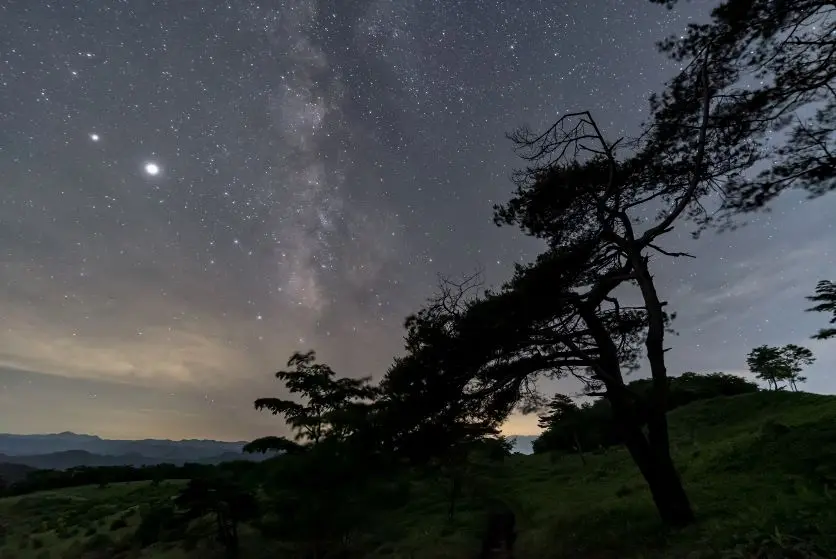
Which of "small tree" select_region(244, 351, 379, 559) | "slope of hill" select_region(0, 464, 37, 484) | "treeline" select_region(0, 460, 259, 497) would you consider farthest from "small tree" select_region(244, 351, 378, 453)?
"slope of hill" select_region(0, 464, 37, 484)

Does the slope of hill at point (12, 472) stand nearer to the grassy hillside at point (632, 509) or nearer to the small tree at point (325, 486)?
the grassy hillside at point (632, 509)

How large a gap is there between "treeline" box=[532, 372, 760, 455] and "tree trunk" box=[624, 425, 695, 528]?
2311cm

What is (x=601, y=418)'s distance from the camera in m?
37.0

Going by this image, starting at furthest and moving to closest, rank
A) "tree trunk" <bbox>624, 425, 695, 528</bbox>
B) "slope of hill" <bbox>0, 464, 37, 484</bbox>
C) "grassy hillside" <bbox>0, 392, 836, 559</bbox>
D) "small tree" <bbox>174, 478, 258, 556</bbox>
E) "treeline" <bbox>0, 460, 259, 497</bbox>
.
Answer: "slope of hill" <bbox>0, 464, 37, 484</bbox>, "treeline" <bbox>0, 460, 259, 497</bbox>, "small tree" <bbox>174, 478, 258, 556</bbox>, "tree trunk" <bbox>624, 425, 695, 528</bbox>, "grassy hillside" <bbox>0, 392, 836, 559</bbox>

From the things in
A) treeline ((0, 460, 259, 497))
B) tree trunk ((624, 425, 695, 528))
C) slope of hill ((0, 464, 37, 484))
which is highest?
tree trunk ((624, 425, 695, 528))

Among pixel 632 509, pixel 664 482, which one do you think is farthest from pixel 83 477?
pixel 664 482

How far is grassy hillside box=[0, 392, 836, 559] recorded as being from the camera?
9023 millimetres

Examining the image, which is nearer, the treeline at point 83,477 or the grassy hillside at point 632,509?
the grassy hillside at point 632,509

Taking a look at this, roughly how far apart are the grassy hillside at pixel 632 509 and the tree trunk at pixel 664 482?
429 mm

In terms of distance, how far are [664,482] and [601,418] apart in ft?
97.4

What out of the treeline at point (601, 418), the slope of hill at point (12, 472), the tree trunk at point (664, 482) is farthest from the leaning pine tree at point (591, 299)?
the slope of hill at point (12, 472)

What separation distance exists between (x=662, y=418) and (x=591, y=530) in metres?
4.81

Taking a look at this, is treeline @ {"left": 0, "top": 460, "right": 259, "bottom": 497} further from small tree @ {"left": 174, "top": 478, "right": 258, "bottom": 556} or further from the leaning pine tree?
the leaning pine tree

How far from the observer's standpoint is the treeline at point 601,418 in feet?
119
